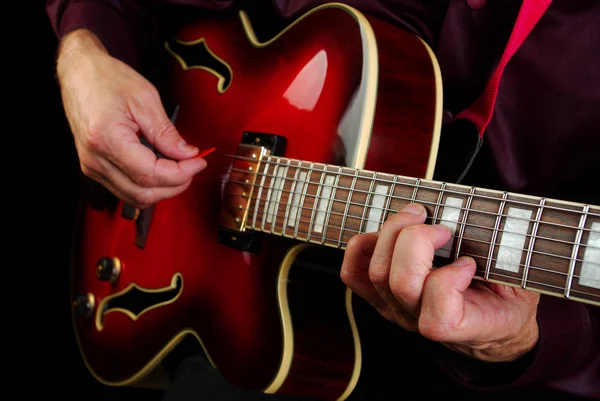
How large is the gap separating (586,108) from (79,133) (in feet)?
2.74

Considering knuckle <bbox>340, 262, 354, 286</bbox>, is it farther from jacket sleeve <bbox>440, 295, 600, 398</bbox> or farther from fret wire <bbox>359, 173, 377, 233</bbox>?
jacket sleeve <bbox>440, 295, 600, 398</bbox>

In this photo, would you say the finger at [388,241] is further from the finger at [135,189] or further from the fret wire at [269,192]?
the finger at [135,189]

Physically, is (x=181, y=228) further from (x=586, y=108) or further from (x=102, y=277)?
(x=586, y=108)

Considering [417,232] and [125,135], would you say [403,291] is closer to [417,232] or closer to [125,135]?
[417,232]

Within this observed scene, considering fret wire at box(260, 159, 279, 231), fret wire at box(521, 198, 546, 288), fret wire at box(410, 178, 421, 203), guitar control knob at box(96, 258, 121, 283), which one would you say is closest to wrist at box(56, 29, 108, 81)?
guitar control knob at box(96, 258, 121, 283)

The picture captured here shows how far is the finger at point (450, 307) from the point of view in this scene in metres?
0.52

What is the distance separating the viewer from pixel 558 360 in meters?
0.74

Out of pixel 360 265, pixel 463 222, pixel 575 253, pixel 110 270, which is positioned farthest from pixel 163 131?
pixel 575 253

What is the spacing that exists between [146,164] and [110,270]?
33 cm

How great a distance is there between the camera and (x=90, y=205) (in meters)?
1.20

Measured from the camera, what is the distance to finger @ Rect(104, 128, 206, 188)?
857 millimetres

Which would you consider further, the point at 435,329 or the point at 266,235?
the point at 266,235

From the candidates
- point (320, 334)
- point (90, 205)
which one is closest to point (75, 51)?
point (90, 205)

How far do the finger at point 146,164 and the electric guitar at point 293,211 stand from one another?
61 mm
